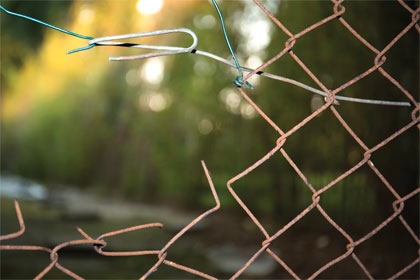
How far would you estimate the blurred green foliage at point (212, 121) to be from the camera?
416cm

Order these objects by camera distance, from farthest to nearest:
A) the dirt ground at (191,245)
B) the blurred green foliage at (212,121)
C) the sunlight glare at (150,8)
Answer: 1. the sunlight glare at (150,8)
2. the blurred green foliage at (212,121)
3. the dirt ground at (191,245)

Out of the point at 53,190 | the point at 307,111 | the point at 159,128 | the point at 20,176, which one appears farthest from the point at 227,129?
the point at 20,176

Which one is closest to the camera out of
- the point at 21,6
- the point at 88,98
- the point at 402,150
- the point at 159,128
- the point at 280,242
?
the point at 402,150

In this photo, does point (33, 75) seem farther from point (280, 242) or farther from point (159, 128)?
point (280, 242)

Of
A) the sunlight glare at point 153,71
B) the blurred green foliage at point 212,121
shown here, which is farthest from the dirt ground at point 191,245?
the sunlight glare at point 153,71

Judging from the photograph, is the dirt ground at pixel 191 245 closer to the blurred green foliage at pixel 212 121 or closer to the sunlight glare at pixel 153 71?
the blurred green foliage at pixel 212 121

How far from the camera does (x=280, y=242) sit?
560cm

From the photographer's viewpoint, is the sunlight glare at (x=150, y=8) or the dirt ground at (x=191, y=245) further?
the sunlight glare at (x=150, y=8)

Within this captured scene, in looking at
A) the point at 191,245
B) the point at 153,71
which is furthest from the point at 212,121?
the point at 191,245

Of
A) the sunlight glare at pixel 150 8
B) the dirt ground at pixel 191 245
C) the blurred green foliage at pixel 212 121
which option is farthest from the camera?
the sunlight glare at pixel 150 8

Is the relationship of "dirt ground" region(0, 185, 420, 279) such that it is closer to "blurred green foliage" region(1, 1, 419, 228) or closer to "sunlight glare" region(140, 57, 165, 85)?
"blurred green foliage" region(1, 1, 419, 228)

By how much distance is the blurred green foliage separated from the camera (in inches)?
164

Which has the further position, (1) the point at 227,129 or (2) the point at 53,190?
(2) the point at 53,190

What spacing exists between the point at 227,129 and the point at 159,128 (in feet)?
5.93
